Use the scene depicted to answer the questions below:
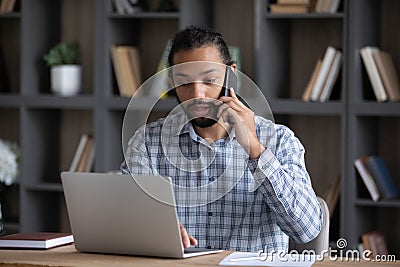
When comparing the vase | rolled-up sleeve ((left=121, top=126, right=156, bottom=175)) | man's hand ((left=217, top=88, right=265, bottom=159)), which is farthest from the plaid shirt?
the vase

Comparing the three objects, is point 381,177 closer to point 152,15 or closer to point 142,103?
point 142,103

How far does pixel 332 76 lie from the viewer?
387 cm

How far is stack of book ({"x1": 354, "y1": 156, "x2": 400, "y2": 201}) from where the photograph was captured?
3797 millimetres

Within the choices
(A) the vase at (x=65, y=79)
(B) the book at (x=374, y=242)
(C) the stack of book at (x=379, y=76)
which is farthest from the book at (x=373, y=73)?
(A) the vase at (x=65, y=79)

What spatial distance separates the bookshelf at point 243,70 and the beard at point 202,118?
121 centimetres

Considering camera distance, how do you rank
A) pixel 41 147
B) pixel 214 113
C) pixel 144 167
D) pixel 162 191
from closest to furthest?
pixel 162 191, pixel 214 113, pixel 144 167, pixel 41 147

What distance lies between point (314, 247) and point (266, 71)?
1.44 m

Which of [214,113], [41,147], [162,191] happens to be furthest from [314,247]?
[41,147]

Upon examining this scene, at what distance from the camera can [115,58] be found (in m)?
4.20

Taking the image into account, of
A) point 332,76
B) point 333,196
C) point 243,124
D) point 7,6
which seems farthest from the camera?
point 7,6

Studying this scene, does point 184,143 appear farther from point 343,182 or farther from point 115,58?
point 115,58

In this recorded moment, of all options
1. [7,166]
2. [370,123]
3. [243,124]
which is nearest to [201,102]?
[243,124]

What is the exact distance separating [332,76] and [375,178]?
0.49 meters

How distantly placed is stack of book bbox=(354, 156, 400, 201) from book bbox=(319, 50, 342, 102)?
325 mm
